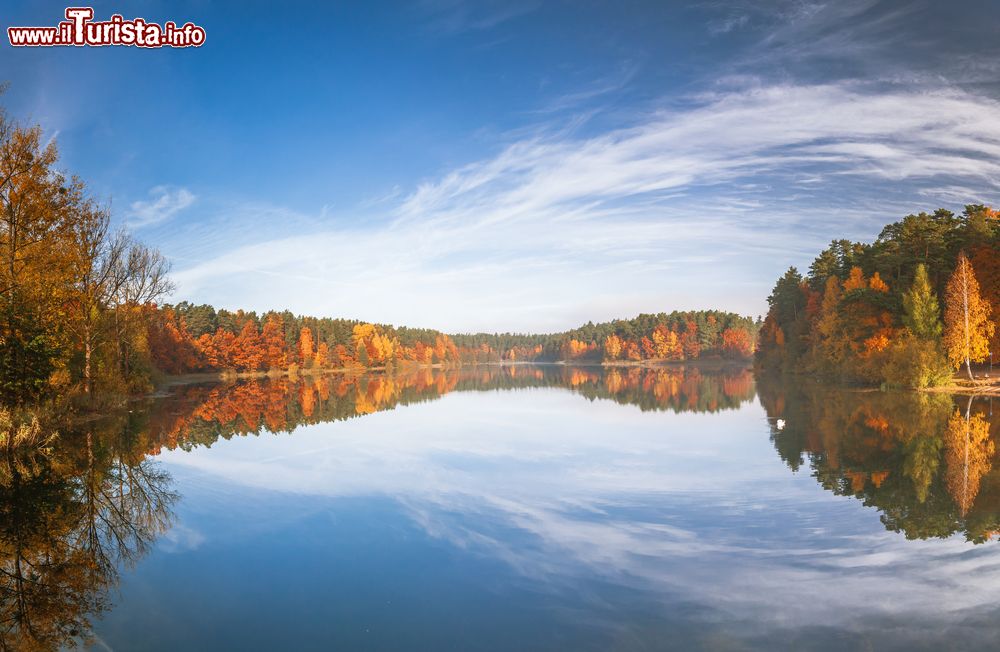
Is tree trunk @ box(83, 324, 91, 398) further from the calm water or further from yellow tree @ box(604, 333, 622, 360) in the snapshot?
yellow tree @ box(604, 333, 622, 360)

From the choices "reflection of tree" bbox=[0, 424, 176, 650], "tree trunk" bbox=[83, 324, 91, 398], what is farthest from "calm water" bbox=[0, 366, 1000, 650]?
"tree trunk" bbox=[83, 324, 91, 398]

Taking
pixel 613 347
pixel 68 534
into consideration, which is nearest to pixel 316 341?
pixel 613 347

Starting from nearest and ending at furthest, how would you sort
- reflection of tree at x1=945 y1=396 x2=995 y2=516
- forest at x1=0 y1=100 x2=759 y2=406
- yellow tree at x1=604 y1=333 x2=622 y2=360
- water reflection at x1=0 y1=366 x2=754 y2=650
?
water reflection at x1=0 y1=366 x2=754 y2=650
reflection of tree at x1=945 y1=396 x2=995 y2=516
forest at x1=0 y1=100 x2=759 y2=406
yellow tree at x1=604 y1=333 x2=622 y2=360

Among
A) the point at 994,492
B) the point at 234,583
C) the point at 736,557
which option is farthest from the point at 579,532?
the point at 994,492

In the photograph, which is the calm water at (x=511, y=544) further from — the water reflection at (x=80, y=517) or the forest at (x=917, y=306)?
the forest at (x=917, y=306)

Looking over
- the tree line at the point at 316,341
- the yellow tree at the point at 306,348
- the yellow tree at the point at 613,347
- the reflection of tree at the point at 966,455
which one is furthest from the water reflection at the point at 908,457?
the yellow tree at the point at 613,347

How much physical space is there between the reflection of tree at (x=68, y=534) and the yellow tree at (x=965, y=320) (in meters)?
54.3

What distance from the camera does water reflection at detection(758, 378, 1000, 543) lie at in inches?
477

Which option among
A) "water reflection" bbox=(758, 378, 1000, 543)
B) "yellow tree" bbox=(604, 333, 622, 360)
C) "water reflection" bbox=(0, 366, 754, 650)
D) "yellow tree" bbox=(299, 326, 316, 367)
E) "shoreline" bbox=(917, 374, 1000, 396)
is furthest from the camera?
"yellow tree" bbox=(604, 333, 622, 360)

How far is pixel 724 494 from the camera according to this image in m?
14.5

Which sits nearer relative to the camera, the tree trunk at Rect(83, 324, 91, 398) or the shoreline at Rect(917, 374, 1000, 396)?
the tree trunk at Rect(83, 324, 91, 398)

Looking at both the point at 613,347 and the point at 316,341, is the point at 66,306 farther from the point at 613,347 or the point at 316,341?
the point at 613,347

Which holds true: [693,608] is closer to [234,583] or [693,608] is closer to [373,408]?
[234,583]

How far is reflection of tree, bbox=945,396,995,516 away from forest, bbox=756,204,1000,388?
2025cm
